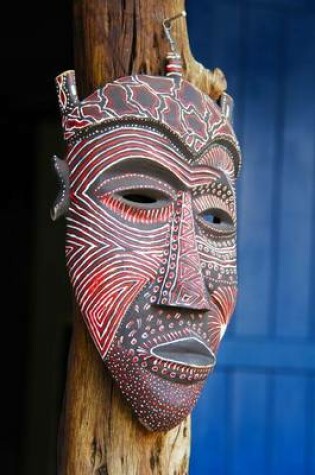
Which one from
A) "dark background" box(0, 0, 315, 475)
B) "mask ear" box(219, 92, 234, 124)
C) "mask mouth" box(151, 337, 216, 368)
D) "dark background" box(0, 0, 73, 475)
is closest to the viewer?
"mask mouth" box(151, 337, 216, 368)

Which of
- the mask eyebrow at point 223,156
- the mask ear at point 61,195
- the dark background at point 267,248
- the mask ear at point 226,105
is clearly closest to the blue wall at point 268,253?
the dark background at point 267,248

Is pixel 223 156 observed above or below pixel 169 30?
below

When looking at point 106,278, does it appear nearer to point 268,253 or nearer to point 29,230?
point 268,253

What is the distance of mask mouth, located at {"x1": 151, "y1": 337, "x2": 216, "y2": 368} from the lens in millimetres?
1865

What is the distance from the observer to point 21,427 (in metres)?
4.34

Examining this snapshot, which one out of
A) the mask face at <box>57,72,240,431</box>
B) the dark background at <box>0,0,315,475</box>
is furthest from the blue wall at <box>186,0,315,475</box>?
the mask face at <box>57,72,240,431</box>

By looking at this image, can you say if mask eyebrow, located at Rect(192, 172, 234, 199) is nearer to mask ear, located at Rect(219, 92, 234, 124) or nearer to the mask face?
the mask face

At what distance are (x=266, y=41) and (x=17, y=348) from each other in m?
2.05

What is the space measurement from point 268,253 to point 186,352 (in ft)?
3.58

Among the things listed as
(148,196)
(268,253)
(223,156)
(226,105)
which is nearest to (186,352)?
(148,196)

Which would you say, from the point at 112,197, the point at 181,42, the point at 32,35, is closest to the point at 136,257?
the point at 112,197

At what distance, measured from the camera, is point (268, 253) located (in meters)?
2.94

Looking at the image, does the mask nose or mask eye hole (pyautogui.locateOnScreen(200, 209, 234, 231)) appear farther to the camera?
mask eye hole (pyautogui.locateOnScreen(200, 209, 234, 231))

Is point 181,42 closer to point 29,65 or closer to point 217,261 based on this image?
point 217,261
